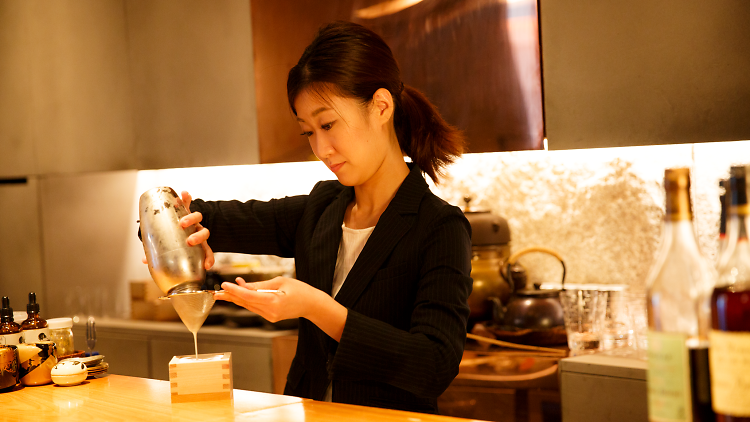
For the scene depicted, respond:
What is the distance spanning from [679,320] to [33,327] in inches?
59.3

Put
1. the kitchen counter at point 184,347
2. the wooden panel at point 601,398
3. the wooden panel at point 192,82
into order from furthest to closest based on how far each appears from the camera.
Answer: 1. the wooden panel at point 192,82
2. the kitchen counter at point 184,347
3. the wooden panel at point 601,398

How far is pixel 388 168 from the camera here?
63.8 inches

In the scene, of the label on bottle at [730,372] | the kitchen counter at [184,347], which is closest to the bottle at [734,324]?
the label on bottle at [730,372]

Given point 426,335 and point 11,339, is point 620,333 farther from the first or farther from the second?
point 11,339

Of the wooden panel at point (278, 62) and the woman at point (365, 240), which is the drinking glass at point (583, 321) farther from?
the wooden panel at point (278, 62)

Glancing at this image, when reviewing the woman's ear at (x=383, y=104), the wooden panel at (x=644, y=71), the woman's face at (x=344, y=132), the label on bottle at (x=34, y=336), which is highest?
the wooden panel at (x=644, y=71)

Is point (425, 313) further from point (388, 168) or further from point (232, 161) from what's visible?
point (232, 161)

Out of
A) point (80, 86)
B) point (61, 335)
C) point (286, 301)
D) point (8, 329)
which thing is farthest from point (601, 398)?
point (80, 86)

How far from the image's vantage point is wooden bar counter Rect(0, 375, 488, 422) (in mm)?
1185

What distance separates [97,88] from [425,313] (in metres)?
2.86

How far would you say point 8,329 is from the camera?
1643 mm

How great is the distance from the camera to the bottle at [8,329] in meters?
1.63

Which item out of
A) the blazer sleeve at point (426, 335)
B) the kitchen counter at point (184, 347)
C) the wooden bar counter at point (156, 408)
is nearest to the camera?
the wooden bar counter at point (156, 408)

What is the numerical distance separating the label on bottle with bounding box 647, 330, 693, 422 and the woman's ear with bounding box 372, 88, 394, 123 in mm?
980
